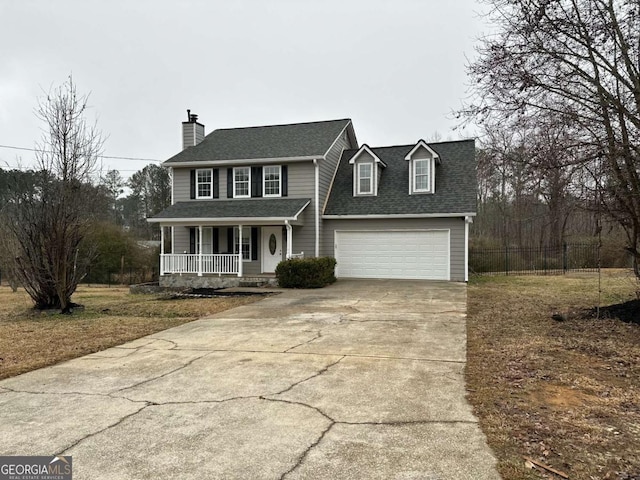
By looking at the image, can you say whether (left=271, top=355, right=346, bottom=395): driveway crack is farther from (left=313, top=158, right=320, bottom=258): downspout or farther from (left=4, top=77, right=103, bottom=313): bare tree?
(left=313, top=158, right=320, bottom=258): downspout

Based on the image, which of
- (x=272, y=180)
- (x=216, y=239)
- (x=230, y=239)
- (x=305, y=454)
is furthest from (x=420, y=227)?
(x=305, y=454)

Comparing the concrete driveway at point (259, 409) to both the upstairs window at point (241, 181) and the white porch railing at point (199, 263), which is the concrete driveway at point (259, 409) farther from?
the upstairs window at point (241, 181)

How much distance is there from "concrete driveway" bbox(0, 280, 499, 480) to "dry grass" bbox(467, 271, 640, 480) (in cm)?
25

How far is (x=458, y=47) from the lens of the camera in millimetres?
8344

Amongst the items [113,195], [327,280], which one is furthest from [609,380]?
[113,195]

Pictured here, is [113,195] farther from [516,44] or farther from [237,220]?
[516,44]

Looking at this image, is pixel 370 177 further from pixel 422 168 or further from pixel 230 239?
pixel 230 239

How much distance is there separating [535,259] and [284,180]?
14570 millimetres

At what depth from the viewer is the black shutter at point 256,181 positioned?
18.0m

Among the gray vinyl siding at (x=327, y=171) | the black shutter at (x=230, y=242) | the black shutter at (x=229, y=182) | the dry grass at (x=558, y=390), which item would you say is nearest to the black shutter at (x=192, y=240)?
the black shutter at (x=230, y=242)

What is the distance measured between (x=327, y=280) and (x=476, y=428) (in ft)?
39.2

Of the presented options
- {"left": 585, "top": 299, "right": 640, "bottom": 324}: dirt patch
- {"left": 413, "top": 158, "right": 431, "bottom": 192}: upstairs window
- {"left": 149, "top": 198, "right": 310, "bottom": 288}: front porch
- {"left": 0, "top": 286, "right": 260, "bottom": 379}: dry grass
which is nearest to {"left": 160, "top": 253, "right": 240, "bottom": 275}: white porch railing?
{"left": 149, "top": 198, "right": 310, "bottom": 288}: front porch

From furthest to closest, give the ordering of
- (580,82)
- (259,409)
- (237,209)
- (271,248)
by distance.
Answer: (271,248), (237,209), (580,82), (259,409)

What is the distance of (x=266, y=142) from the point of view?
19.0 meters
